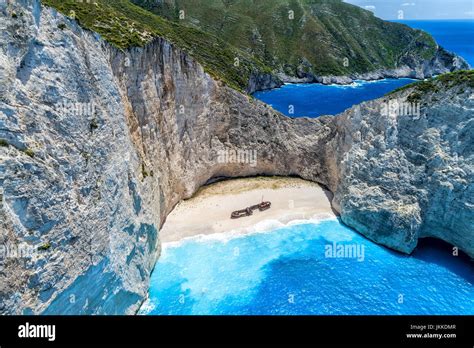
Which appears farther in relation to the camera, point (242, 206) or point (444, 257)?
point (242, 206)

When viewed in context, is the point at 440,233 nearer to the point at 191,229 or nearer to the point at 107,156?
the point at 191,229

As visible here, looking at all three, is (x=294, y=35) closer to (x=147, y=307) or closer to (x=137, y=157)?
(x=137, y=157)
